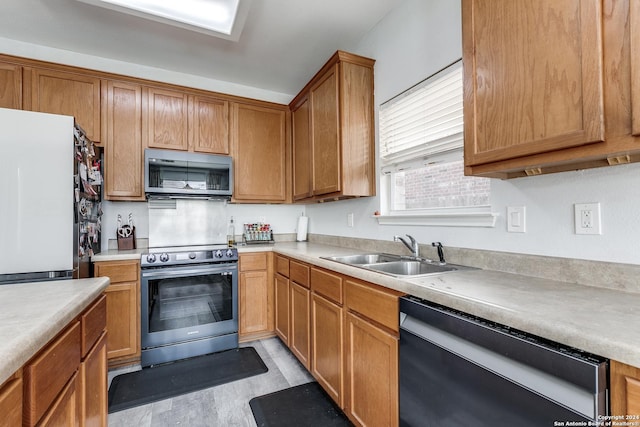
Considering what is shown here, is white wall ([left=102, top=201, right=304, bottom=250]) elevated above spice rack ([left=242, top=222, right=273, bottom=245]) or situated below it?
above

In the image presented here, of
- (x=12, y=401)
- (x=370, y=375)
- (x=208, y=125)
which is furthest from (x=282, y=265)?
(x=12, y=401)

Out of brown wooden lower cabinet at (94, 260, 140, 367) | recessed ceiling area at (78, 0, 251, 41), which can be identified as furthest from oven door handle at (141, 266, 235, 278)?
recessed ceiling area at (78, 0, 251, 41)

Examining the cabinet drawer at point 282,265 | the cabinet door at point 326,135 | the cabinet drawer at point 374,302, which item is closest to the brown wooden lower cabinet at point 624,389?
the cabinet drawer at point 374,302

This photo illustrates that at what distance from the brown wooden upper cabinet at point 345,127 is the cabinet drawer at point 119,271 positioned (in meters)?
1.64

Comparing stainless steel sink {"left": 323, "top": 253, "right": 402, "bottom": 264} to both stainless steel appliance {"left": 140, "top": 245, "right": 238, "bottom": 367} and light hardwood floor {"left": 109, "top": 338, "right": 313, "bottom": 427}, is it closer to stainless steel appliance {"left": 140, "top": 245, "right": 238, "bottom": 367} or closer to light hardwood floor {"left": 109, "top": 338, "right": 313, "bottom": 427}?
light hardwood floor {"left": 109, "top": 338, "right": 313, "bottom": 427}

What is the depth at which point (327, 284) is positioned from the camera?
6.07 ft

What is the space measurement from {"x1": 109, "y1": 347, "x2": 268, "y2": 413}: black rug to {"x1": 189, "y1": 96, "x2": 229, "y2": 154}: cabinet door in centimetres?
194

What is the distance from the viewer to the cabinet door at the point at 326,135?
2277 millimetres

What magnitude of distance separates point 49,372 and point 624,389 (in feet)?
4.59

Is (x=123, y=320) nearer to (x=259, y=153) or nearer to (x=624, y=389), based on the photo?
(x=259, y=153)

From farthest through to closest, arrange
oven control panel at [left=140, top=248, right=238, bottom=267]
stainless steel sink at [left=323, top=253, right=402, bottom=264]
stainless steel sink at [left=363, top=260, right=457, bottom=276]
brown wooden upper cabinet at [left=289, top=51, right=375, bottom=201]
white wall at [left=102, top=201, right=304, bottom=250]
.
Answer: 1. white wall at [left=102, top=201, right=304, bottom=250]
2. oven control panel at [left=140, top=248, right=238, bottom=267]
3. brown wooden upper cabinet at [left=289, top=51, right=375, bottom=201]
4. stainless steel sink at [left=323, top=253, right=402, bottom=264]
5. stainless steel sink at [left=363, top=260, right=457, bottom=276]

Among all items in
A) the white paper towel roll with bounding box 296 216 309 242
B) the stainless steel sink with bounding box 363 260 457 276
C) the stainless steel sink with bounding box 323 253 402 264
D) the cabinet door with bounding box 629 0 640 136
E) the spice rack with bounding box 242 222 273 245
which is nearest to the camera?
the cabinet door with bounding box 629 0 640 136

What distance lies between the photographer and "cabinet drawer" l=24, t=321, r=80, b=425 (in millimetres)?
712

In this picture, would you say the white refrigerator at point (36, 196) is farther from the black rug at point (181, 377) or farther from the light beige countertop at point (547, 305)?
the light beige countertop at point (547, 305)
